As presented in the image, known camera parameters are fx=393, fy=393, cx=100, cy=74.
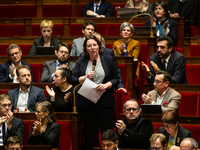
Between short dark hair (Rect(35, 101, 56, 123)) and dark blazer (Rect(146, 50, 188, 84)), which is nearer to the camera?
short dark hair (Rect(35, 101, 56, 123))

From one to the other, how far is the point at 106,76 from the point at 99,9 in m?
1.08

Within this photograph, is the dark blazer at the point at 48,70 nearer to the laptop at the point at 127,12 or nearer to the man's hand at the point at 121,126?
the man's hand at the point at 121,126

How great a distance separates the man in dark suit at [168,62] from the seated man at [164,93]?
0.53ft

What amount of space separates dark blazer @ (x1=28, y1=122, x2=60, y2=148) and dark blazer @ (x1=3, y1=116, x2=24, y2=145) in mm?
56

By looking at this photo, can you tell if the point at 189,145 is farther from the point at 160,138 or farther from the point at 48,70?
the point at 48,70

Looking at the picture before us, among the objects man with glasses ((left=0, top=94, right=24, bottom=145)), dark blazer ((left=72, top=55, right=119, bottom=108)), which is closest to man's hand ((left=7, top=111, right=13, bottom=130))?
man with glasses ((left=0, top=94, right=24, bottom=145))

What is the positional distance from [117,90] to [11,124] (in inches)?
16.0

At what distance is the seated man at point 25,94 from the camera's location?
5.09ft

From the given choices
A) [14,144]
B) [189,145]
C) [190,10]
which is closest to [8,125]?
Result: [14,144]

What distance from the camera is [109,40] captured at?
2.00 metres

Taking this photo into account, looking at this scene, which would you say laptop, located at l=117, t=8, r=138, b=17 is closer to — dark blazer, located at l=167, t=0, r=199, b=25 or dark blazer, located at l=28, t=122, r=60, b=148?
dark blazer, located at l=167, t=0, r=199, b=25

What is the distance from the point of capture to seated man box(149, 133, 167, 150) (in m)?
1.19

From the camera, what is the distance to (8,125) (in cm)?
140

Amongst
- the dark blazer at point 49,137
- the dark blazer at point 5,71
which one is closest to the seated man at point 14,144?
the dark blazer at point 49,137
